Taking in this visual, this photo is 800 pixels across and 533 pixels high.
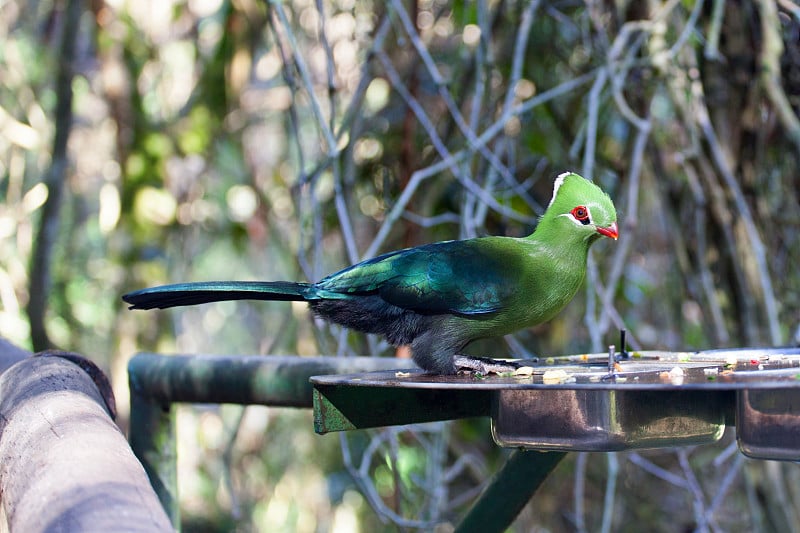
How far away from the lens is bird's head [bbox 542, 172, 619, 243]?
1837mm

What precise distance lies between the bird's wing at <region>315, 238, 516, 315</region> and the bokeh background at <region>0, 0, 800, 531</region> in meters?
0.96

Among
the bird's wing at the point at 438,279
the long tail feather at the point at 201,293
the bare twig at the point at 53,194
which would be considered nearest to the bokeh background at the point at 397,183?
the bare twig at the point at 53,194

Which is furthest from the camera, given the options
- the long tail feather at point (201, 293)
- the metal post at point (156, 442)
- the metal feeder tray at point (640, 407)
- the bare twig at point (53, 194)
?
the bare twig at point (53, 194)

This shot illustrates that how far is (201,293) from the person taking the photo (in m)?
1.74

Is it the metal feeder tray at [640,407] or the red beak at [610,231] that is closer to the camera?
the metal feeder tray at [640,407]

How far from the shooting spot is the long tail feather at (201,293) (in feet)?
5.56

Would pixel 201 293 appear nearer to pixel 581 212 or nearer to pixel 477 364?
pixel 477 364

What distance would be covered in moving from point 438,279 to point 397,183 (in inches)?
76.8

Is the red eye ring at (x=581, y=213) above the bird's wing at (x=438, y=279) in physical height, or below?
above

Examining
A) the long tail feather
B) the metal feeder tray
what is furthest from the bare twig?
the metal feeder tray

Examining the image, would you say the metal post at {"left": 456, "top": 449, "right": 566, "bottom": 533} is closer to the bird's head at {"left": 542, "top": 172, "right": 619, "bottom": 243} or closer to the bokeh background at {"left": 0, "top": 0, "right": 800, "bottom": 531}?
the bird's head at {"left": 542, "top": 172, "right": 619, "bottom": 243}

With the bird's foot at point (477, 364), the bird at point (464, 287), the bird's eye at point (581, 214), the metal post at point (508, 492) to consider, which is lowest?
the metal post at point (508, 492)

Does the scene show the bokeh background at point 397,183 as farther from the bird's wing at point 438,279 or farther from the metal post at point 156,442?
the bird's wing at point 438,279

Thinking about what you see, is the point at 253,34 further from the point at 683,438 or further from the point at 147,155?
the point at 683,438
